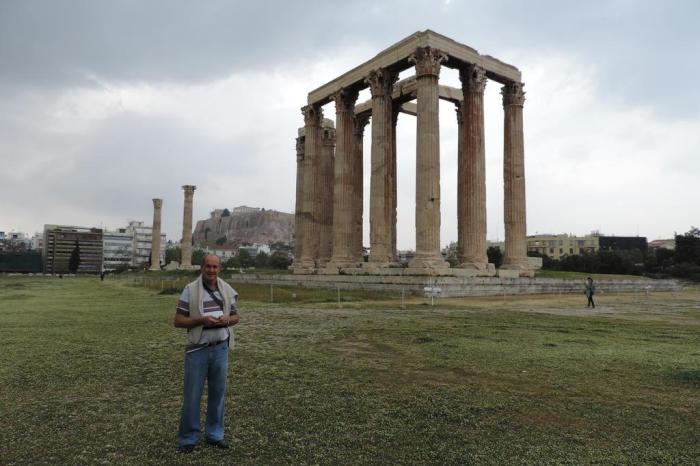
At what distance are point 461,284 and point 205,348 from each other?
25.5 meters

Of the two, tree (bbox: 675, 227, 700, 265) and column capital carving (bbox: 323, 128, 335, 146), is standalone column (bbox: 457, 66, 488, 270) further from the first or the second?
tree (bbox: 675, 227, 700, 265)

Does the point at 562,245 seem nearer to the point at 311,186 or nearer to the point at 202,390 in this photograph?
the point at 311,186

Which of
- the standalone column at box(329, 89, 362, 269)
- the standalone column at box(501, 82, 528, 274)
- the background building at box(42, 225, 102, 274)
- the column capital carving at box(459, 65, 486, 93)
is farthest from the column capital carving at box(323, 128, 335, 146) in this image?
the background building at box(42, 225, 102, 274)

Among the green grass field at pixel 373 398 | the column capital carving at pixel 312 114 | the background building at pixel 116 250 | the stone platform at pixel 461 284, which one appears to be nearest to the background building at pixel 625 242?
the stone platform at pixel 461 284

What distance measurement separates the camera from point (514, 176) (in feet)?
127

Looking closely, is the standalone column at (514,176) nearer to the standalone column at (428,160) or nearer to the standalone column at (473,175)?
the standalone column at (473,175)

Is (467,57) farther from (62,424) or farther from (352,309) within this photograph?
(62,424)

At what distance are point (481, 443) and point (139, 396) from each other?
4746 mm

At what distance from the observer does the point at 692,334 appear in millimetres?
13352

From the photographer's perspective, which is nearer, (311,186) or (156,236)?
(311,186)

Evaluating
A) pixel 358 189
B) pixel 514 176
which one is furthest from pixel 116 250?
pixel 514 176

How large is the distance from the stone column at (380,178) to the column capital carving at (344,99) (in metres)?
4.90

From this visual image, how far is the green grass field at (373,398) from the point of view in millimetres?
4898

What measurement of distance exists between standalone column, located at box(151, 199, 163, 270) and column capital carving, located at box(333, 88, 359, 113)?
213 ft
